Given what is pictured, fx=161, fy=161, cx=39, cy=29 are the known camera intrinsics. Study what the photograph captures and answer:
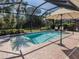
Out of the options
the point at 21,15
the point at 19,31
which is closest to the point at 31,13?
the point at 21,15

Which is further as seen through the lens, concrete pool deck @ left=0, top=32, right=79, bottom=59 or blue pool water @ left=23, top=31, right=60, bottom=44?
blue pool water @ left=23, top=31, right=60, bottom=44

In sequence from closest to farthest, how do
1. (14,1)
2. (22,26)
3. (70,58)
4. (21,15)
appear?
(70,58)
(14,1)
(21,15)
(22,26)

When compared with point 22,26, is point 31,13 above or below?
above

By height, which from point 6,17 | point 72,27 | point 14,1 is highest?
point 14,1

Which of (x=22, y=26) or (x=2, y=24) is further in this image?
(x=22, y=26)

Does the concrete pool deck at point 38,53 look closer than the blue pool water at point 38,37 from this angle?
Yes

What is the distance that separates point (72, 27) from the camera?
27641 mm

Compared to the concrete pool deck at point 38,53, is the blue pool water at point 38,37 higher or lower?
lower

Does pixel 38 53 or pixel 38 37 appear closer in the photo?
pixel 38 53

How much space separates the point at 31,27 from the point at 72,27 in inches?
303

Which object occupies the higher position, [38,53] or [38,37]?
[38,53]

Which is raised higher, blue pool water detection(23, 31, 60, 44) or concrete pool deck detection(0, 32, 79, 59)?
concrete pool deck detection(0, 32, 79, 59)

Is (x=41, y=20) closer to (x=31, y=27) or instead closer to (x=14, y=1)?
(x=31, y=27)

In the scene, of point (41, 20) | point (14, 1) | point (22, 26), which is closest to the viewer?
point (14, 1)
